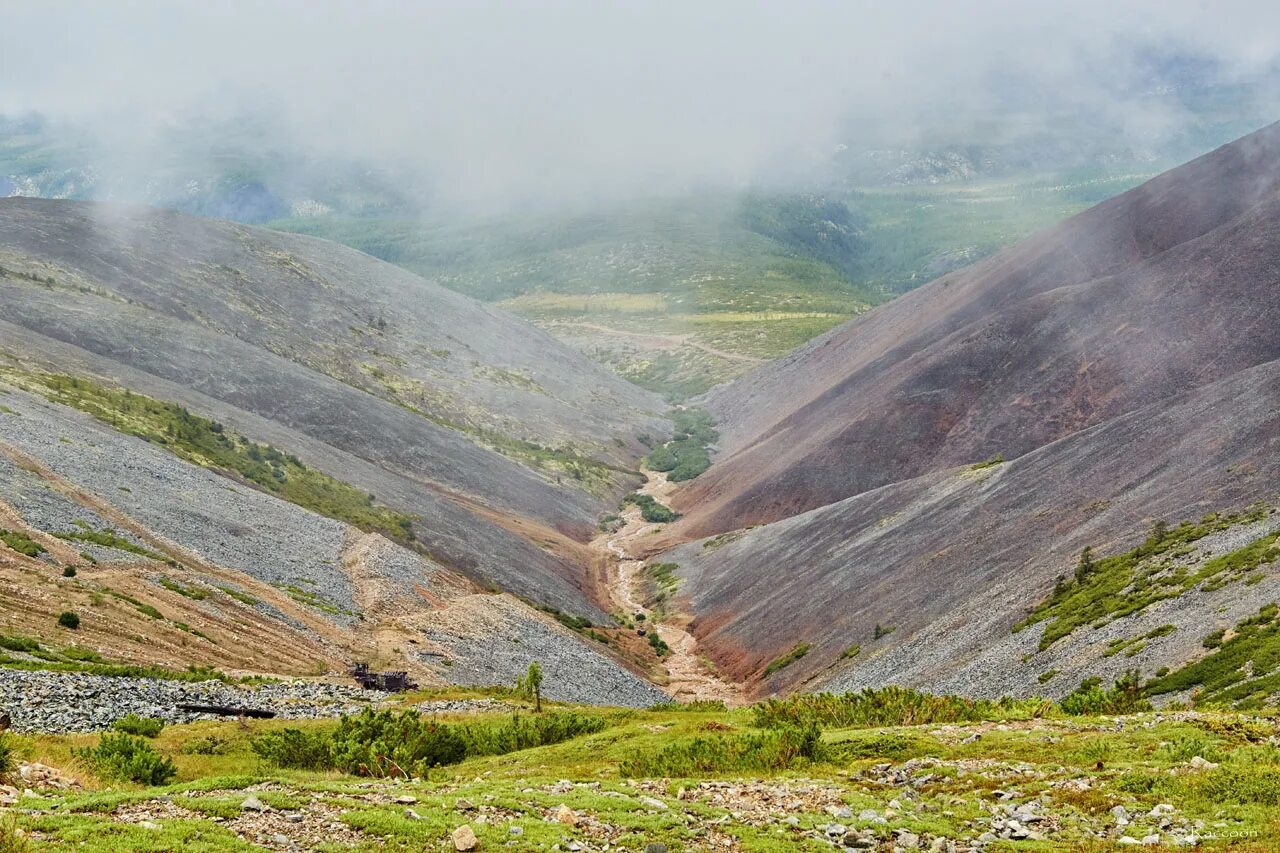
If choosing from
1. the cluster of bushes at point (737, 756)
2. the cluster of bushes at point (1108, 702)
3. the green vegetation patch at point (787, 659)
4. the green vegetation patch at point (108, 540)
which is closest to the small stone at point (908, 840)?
the cluster of bushes at point (737, 756)

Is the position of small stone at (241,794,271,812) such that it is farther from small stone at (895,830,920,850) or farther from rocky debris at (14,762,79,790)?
small stone at (895,830,920,850)

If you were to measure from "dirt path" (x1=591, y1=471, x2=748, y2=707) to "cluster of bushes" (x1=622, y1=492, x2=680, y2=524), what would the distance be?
2.08 feet

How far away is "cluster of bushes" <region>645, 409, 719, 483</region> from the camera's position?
113250mm

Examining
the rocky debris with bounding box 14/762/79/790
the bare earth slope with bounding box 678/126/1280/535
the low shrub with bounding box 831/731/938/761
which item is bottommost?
the rocky debris with bounding box 14/762/79/790

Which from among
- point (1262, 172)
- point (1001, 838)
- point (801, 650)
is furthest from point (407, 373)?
point (1001, 838)

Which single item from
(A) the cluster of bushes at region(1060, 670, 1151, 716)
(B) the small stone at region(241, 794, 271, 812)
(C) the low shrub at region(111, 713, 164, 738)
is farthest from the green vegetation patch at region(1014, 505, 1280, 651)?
(B) the small stone at region(241, 794, 271, 812)

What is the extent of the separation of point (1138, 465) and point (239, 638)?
44.1m

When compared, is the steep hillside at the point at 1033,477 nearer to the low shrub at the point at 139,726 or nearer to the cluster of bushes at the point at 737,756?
the cluster of bushes at the point at 737,756

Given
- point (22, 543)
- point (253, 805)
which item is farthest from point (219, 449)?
point (253, 805)

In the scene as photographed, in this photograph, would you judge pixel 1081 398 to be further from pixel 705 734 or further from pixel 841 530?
pixel 705 734

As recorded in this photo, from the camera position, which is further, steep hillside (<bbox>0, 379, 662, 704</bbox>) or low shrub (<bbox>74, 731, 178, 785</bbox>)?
steep hillside (<bbox>0, 379, 662, 704</bbox>)

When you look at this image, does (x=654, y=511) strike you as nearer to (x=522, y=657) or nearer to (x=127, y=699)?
(x=522, y=657)

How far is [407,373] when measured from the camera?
401 feet

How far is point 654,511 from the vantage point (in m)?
97.2
